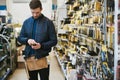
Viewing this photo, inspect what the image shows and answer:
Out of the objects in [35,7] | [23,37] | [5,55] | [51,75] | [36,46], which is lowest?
[51,75]

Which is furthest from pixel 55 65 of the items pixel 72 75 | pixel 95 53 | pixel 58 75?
pixel 95 53

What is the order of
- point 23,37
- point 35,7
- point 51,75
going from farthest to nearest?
point 51,75, point 23,37, point 35,7

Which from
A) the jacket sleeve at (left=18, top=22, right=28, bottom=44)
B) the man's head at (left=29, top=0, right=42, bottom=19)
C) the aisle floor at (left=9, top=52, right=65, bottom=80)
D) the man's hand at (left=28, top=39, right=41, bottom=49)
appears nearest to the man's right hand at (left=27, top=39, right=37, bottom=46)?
the man's hand at (left=28, top=39, right=41, bottom=49)

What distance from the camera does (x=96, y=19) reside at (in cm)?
368

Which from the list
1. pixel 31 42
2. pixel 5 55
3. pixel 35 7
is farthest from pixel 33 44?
pixel 5 55

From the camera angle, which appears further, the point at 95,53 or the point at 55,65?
the point at 55,65

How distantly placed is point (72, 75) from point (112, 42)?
2278 millimetres

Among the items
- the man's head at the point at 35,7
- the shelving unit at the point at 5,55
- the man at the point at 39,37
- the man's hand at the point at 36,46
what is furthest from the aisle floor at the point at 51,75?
the man's head at the point at 35,7

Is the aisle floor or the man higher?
the man

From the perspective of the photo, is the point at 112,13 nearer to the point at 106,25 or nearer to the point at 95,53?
the point at 106,25

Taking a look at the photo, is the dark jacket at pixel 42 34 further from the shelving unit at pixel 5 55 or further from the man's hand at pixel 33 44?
the shelving unit at pixel 5 55

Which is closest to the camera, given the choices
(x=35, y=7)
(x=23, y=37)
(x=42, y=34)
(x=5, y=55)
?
(x=35, y=7)

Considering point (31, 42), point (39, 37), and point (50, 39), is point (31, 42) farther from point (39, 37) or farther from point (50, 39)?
point (50, 39)

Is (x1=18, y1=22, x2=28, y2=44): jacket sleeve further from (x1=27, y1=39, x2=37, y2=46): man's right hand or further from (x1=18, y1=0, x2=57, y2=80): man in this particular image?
(x1=27, y1=39, x2=37, y2=46): man's right hand
